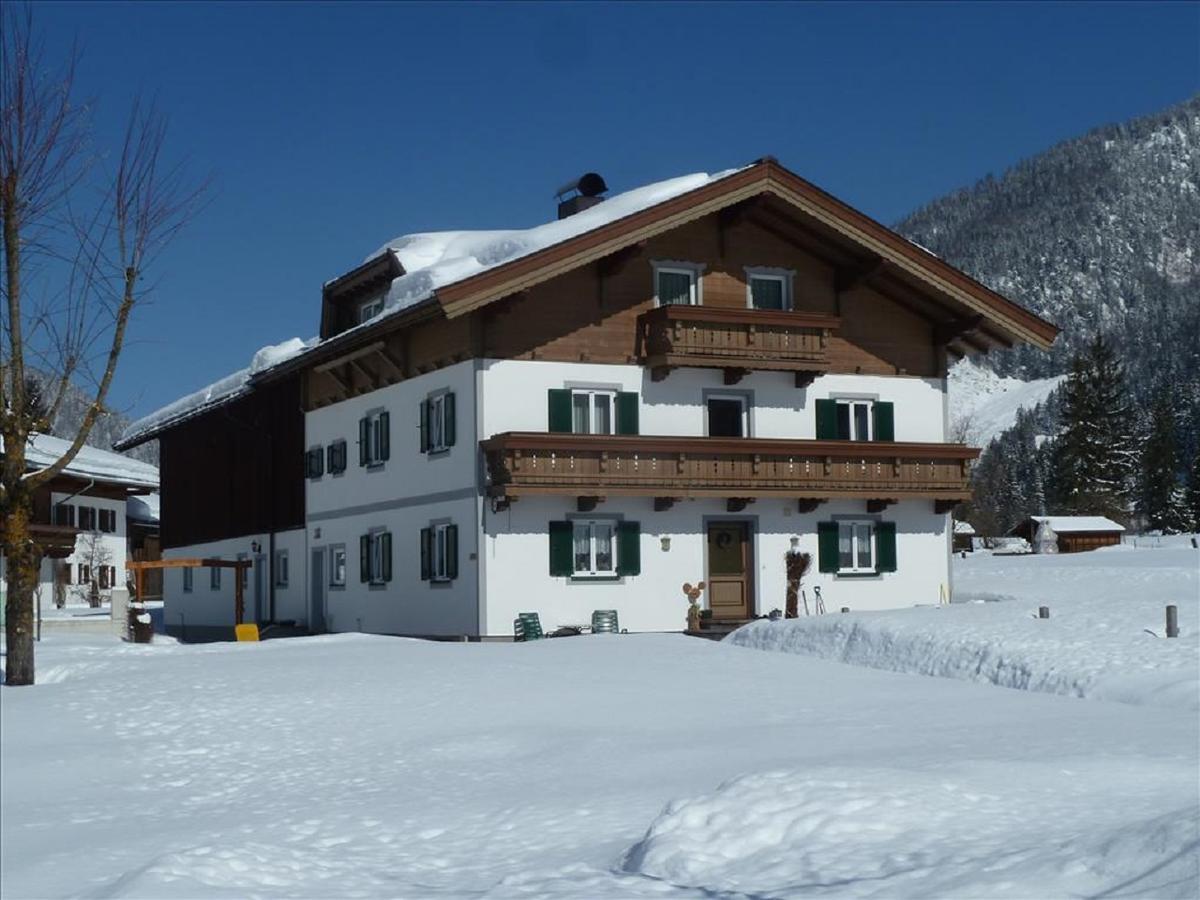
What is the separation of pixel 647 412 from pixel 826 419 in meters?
4.51

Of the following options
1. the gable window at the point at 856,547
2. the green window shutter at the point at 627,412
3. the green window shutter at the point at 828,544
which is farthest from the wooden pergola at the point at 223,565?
the gable window at the point at 856,547

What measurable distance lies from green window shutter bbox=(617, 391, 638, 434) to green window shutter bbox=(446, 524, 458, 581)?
4.00m

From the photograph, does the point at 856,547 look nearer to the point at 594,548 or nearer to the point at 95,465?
the point at 594,548

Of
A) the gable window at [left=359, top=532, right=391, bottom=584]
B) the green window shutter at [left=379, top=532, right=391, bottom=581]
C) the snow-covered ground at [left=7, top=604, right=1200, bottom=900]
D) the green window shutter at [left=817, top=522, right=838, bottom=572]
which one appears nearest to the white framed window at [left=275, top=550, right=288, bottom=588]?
the gable window at [left=359, top=532, right=391, bottom=584]

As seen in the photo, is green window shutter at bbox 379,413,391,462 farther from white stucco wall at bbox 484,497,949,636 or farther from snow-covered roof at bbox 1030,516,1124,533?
snow-covered roof at bbox 1030,516,1124,533

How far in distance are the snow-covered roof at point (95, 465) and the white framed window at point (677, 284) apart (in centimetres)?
3250

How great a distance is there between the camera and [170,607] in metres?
50.2

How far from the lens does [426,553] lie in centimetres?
3319

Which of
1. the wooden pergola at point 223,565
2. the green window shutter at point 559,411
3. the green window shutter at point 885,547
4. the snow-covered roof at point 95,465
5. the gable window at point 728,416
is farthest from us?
the snow-covered roof at point 95,465

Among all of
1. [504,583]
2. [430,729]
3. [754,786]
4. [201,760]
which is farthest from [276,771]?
[504,583]

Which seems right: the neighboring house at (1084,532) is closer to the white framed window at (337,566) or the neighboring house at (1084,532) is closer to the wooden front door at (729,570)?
the wooden front door at (729,570)

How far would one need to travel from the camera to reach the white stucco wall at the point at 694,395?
3150 cm

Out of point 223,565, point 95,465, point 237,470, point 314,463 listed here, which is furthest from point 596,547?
point 95,465

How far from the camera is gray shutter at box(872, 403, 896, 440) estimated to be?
35.5m
